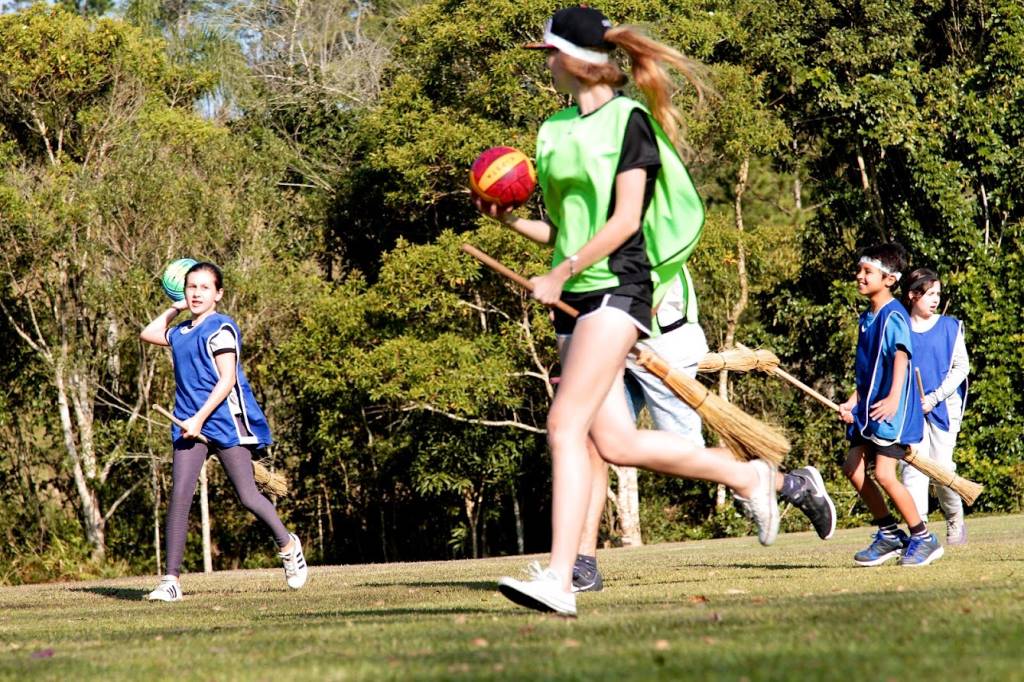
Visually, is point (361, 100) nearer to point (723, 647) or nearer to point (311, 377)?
point (311, 377)

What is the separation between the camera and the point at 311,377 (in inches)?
1013

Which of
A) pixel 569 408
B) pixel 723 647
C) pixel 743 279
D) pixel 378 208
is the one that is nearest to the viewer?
pixel 723 647

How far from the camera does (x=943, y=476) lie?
10484 mm

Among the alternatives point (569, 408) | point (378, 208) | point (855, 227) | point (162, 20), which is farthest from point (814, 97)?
point (569, 408)

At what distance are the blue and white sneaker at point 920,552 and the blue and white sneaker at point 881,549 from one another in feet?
0.25

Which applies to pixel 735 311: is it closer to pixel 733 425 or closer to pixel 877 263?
pixel 877 263

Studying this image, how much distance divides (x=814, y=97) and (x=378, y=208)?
29.6 ft

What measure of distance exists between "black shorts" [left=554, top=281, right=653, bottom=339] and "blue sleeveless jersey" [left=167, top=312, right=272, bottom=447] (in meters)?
3.54

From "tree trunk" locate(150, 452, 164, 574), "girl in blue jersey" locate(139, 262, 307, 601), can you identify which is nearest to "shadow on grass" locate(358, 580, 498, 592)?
"girl in blue jersey" locate(139, 262, 307, 601)

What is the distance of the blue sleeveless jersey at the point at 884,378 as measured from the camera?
905cm

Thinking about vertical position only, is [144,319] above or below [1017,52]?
below

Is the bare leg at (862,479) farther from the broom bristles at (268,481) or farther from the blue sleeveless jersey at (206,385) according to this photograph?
the broom bristles at (268,481)

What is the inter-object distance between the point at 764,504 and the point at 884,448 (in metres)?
2.74

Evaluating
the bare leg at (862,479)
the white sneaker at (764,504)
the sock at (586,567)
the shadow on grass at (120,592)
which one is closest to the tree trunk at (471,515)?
the shadow on grass at (120,592)
